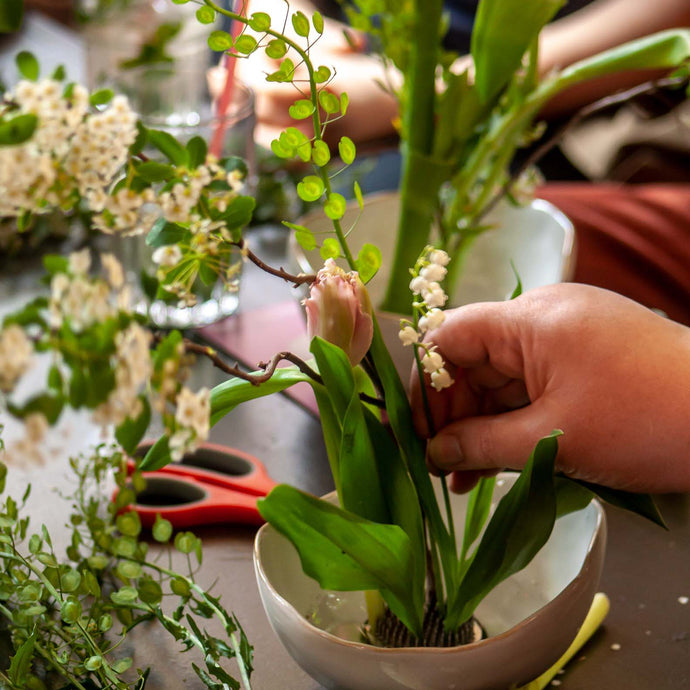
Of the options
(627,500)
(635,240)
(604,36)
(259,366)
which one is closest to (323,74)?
(259,366)

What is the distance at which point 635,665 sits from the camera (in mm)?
434

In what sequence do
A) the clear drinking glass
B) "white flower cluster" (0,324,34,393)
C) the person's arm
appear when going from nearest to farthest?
"white flower cluster" (0,324,34,393), the clear drinking glass, the person's arm

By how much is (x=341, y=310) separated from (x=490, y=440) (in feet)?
0.31

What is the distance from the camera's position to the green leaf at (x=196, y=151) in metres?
0.38

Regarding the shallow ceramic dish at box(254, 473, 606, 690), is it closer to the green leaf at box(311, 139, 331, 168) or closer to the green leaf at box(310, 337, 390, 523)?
the green leaf at box(310, 337, 390, 523)

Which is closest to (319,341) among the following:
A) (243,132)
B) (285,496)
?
(285,496)

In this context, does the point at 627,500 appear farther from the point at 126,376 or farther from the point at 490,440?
the point at 126,376

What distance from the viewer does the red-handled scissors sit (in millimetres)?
506

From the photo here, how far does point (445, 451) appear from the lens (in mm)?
389

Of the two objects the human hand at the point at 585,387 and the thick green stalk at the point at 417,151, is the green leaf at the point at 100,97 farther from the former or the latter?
the thick green stalk at the point at 417,151

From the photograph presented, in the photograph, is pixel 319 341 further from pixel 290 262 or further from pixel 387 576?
pixel 290 262

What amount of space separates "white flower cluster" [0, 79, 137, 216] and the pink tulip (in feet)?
0.27

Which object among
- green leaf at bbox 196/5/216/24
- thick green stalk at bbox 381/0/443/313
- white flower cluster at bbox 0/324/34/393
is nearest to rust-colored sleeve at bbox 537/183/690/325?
thick green stalk at bbox 381/0/443/313

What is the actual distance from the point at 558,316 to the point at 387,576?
0.41 feet
